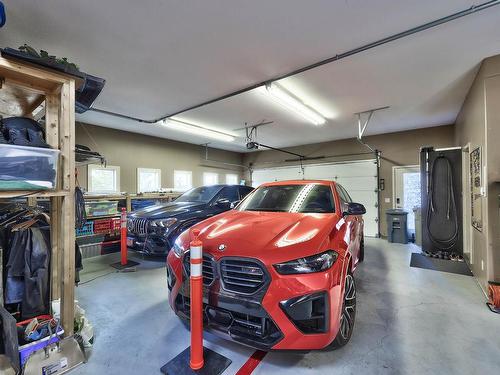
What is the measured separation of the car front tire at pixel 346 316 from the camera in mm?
1876

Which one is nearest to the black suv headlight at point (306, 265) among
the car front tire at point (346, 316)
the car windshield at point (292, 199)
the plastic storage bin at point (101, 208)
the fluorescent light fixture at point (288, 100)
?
the car front tire at point (346, 316)

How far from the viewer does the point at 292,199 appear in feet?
9.11

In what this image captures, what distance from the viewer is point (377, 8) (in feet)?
7.07

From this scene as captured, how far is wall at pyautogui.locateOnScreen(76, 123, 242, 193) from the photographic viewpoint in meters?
6.00

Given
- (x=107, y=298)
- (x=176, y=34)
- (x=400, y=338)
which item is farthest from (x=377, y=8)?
(x=107, y=298)

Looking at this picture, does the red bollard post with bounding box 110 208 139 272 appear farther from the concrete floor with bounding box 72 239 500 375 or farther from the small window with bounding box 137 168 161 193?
the small window with bounding box 137 168 161 193

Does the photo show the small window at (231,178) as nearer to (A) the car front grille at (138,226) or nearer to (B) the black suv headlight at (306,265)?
(A) the car front grille at (138,226)

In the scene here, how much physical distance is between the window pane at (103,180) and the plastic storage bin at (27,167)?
15.8 ft

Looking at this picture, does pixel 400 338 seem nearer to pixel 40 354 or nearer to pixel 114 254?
pixel 40 354

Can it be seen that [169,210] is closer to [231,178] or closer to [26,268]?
→ [26,268]

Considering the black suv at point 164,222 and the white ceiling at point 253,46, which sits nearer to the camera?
the white ceiling at point 253,46

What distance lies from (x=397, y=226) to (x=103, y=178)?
25.7 feet

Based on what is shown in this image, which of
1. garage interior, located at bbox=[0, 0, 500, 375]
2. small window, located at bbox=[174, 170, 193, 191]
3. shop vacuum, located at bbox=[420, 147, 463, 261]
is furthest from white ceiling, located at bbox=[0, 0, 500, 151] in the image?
small window, located at bbox=[174, 170, 193, 191]

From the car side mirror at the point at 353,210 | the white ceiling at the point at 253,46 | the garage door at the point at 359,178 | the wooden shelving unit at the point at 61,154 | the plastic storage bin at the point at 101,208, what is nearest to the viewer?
the wooden shelving unit at the point at 61,154
